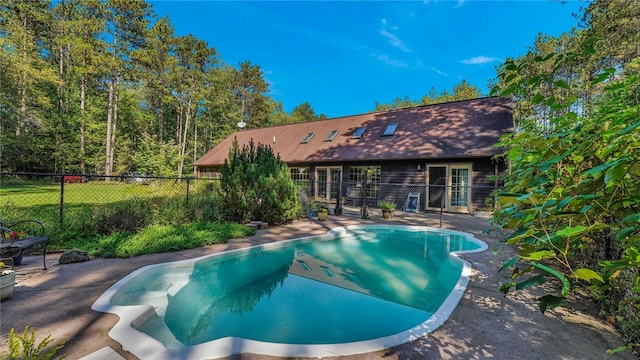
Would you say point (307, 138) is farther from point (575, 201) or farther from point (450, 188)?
point (575, 201)

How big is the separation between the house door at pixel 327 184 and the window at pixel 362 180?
734mm

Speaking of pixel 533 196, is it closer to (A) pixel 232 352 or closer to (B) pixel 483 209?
(A) pixel 232 352

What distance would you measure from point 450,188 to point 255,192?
8.21m

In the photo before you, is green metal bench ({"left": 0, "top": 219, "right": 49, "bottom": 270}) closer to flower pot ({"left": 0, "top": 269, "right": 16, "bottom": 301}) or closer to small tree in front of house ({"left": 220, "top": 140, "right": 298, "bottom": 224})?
flower pot ({"left": 0, "top": 269, "right": 16, "bottom": 301})

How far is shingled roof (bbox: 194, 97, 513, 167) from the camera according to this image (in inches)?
440

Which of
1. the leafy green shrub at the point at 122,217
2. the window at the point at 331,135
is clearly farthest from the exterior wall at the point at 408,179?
the leafy green shrub at the point at 122,217

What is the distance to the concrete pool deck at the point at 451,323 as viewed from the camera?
246cm

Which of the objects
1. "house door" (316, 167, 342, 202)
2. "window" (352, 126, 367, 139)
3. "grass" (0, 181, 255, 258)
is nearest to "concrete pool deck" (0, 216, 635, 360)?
"grass" (0, 181, 255, 258)

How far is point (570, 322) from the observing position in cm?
305

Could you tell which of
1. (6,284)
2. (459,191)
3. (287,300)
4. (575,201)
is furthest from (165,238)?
(459,191)

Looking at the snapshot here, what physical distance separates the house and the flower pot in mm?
8175

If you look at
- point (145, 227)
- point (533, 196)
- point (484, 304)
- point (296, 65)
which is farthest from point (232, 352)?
point (296, 65)

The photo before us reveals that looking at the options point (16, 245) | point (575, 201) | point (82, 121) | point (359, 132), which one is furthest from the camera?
point (82, 121)

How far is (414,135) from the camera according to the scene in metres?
13.0
